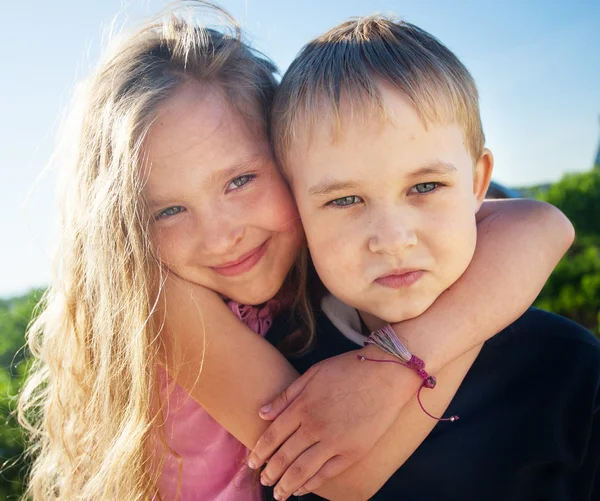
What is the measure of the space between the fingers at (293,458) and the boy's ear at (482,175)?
3.23ft

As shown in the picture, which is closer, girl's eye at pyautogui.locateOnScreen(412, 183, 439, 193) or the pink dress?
girl's eye at pyautogui.locateOnScreen(412, 183, 439, 193)

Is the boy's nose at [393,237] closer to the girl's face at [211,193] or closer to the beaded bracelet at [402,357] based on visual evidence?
the beaded bracelet at [402,357]

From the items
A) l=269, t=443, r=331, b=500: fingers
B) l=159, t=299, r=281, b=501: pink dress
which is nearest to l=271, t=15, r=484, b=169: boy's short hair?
l=159, t=299, r=281, b=501: pink dress

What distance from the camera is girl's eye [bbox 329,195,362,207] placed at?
1.80 m

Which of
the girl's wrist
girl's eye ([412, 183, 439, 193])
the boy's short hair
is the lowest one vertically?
the girl's wrist

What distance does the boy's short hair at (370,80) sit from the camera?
176cm

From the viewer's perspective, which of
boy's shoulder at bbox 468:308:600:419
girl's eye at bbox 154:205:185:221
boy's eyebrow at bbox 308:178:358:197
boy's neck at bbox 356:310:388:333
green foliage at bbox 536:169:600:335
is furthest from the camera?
green foliage at bbox 536:169:600:335

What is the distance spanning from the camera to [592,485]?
1.88 m

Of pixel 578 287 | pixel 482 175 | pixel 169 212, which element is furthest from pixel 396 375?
pixel 578 287

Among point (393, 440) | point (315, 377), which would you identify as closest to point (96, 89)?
point (315, 377)

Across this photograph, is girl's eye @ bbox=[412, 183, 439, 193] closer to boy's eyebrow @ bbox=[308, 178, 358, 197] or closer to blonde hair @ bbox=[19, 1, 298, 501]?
boy's eyebrow @ bbox=[308, 178, 358, 197]

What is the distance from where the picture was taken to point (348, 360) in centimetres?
178

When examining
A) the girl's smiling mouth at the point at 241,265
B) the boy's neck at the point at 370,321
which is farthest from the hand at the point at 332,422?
the girl's smiling mouth at the point at 241,265

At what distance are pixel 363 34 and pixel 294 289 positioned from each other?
1.02 meters
